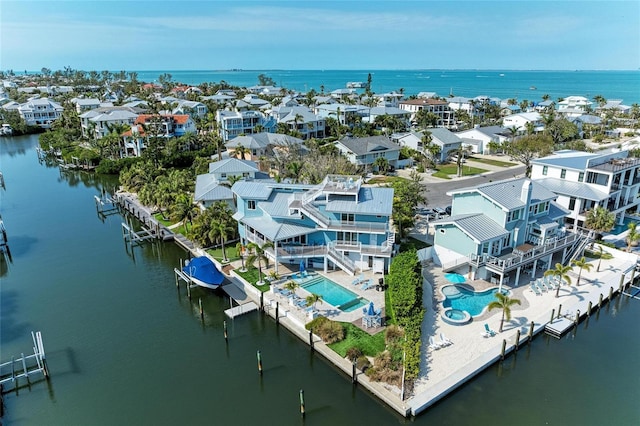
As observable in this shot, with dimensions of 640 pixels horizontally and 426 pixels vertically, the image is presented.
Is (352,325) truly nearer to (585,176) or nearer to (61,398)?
(61,398)

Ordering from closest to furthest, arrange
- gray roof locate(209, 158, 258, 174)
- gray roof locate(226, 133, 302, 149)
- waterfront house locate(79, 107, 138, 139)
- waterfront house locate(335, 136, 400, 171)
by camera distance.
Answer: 1. gray roof locate(209, 158, 258, 174)
2. waterfront house locate(335, 136, 400, 171)
3. gray roof locate(226, 133, 302, 149)
4. waterfront house locate(79, 107, 138, 139)


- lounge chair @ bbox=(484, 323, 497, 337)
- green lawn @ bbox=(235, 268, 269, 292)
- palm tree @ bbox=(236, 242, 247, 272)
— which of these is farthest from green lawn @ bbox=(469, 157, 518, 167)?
green lawn @ bbox=(235, 268, 269, 292)

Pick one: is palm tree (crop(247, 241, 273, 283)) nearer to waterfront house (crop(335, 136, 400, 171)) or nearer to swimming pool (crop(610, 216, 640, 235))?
swimming pool (crop(610, 216, 640, 235))

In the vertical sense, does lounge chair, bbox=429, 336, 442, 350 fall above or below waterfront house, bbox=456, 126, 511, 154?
below

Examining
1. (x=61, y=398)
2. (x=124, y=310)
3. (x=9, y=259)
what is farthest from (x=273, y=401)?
(x=9, y=259)

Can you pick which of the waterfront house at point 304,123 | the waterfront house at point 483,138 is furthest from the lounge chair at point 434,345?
the waterfront house at point 304,123

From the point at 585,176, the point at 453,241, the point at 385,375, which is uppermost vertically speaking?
the point at 585,176

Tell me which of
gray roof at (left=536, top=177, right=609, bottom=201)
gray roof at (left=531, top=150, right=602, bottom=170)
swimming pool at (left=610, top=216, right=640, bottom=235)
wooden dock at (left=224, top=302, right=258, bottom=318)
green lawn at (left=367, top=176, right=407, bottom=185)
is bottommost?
wooden dock at (left=224, top=302, right=258, bottom=318)
